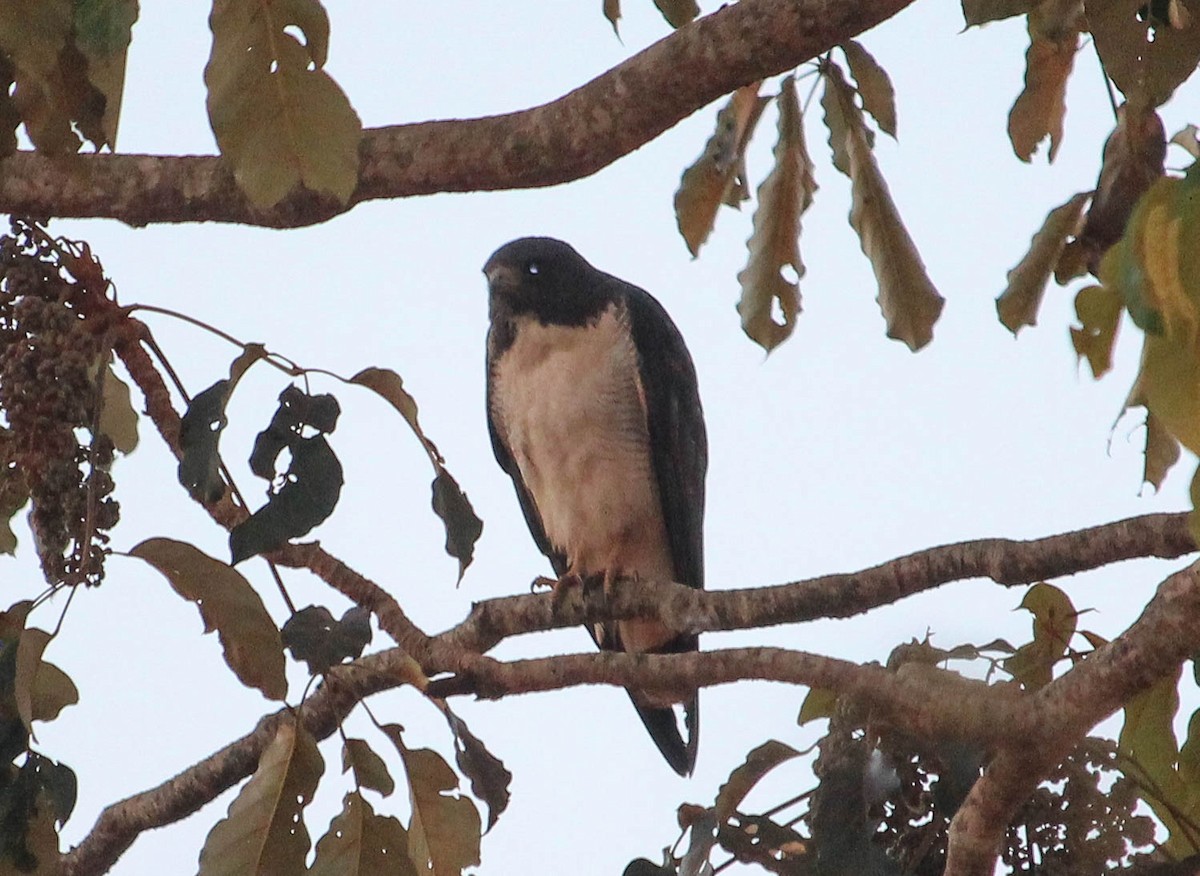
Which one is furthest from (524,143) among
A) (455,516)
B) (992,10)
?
(992,10)

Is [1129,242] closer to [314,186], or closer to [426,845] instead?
[314,186]

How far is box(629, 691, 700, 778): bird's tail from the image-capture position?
5.07 metres

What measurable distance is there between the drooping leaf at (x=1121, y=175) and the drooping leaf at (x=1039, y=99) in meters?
0.49

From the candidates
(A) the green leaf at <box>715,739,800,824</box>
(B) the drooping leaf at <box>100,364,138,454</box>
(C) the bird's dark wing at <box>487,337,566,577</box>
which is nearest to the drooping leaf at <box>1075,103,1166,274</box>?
(A) the green leaf at <box>715,739,800,824</box>

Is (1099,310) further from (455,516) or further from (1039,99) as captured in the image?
(1039,99)

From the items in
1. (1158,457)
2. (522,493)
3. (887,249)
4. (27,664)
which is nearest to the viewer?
(27,664)

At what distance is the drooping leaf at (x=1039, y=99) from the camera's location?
322 centimetres

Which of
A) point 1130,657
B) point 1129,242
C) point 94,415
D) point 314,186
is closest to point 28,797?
point 94,415

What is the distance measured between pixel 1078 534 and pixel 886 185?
4.15 feet

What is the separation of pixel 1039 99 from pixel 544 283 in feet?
7.39

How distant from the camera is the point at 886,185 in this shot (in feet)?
11.5

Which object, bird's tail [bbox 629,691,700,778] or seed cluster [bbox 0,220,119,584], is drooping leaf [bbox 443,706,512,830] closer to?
seed cluster [bbox 0,220,119,584]

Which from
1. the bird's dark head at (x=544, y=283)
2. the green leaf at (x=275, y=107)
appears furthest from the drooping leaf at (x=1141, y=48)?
the bird's dark head at (x=544, y=283)

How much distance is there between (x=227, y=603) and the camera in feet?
7.77
